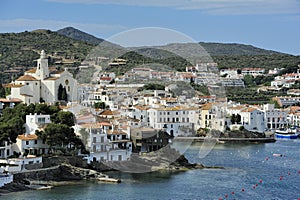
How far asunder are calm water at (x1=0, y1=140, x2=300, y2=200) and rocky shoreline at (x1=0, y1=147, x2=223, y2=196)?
0.45 m

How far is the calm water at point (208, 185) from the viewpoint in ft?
42.8

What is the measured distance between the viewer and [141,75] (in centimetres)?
2461

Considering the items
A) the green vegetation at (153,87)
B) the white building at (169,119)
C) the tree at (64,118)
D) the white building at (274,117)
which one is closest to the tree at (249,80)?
the white building at (274,117)

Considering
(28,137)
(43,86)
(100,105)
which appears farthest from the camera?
(100,105)

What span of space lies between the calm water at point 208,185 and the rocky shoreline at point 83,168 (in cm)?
45

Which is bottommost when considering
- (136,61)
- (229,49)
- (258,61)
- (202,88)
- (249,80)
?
(202,88)

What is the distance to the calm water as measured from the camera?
513 inches

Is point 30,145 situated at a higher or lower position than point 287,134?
lower

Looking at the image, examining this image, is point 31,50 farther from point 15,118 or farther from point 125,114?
point 15,118

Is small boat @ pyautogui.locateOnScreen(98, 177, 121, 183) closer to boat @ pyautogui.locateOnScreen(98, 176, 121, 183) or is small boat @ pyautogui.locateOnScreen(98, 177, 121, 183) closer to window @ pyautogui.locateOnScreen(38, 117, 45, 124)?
boat @ pyautogui.locateOnScreen(98, 176, 121, 183)

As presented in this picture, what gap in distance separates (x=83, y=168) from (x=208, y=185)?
3038 millimetres

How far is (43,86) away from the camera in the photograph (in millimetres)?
22281

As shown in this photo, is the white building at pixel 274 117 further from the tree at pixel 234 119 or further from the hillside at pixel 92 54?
the hillside at pixel 92 54

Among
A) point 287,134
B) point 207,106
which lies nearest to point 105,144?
point 207,106
